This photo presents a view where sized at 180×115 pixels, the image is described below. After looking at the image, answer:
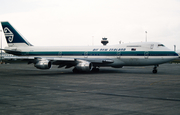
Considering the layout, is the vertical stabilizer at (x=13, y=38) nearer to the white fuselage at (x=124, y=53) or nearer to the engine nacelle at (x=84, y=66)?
the white fuselage at (x=124, y=53)

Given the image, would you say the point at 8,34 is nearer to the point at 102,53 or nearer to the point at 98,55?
the point at 98,55

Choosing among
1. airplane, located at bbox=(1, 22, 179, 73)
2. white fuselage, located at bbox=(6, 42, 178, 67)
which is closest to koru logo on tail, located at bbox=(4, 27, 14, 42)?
airplane, located at bbox=(1, 22, 179, 73)

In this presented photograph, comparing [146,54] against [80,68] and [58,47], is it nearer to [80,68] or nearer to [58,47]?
[80,68]

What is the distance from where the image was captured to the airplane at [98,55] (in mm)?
33562

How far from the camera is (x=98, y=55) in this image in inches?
1481

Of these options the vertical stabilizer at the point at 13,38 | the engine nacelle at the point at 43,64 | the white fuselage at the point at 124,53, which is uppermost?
the vertical stabilizer at the point at 13,38

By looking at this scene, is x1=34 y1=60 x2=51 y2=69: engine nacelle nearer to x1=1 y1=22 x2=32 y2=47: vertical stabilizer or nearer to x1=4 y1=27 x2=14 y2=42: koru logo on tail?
x1=1 y1=22 x2=32 y2=47: vertical stabilizer

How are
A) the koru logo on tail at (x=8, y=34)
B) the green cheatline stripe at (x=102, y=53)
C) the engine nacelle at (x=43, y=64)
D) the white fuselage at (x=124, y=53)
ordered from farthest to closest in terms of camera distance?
the koru logo on tail at (x=8, y=34) < the white fuselage at (x=124, y=53) < the green cheatline stripe at (x=102, y=53) < the engine nacelle at (x=43, y=64)

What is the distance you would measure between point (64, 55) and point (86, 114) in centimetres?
3145

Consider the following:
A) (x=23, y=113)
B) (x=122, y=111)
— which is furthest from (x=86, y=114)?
(x=23, y=113)

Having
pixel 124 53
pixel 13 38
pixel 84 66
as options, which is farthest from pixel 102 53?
pixel 13 38

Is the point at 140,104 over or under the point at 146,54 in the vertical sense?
under

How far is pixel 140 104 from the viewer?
11.4m

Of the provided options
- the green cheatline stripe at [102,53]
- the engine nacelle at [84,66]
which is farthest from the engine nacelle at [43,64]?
the green cheatline stripe at [102,53]
